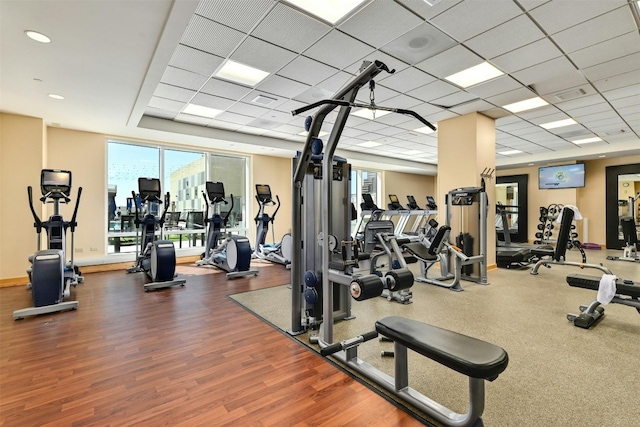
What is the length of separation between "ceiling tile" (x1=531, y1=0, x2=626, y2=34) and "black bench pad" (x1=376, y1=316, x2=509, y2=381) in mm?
3063

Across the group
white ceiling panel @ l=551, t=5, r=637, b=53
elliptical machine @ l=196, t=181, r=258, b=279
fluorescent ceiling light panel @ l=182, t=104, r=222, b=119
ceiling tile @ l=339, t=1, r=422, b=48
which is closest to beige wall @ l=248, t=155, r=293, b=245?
elliptical machine @ l=196, t=181, r=258, b=279

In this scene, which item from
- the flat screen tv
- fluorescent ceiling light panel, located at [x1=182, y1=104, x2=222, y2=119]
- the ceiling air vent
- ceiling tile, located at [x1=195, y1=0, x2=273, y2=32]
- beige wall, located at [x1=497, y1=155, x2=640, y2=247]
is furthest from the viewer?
beige wall, located at [x1=497, y1=155, x2=640, y2=247]

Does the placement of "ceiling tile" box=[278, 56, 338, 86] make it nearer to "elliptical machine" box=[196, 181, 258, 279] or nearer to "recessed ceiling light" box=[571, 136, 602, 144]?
"elliptical machine" box=[196, 181, 258, 279]

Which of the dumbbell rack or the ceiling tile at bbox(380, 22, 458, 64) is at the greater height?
the ceiling tile at bbox(380, 22, 458, 64)

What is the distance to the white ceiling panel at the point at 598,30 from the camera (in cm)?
293

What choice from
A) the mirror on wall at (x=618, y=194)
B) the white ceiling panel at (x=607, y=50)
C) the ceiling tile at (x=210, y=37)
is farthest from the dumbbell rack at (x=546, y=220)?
the ceiling tile at (x=210, y=37)

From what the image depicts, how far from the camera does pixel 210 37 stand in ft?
10.8

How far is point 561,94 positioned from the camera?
4887 millimetres

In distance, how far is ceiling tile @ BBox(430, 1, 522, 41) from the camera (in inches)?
110

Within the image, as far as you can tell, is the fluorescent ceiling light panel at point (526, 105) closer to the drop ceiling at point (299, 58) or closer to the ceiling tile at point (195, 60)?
the drop ceiling at point (299, 58)

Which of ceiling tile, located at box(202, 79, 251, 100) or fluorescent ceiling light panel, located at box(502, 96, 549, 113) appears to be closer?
ceiling tile, located at box(202, 79, 251, 100)

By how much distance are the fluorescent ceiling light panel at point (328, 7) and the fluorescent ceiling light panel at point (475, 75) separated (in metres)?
2.07

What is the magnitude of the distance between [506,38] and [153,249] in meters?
5.45

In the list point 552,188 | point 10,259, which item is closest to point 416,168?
point 552,188
